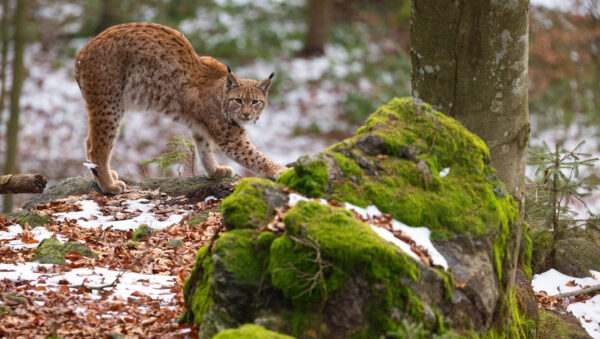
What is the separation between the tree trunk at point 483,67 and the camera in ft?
14.3

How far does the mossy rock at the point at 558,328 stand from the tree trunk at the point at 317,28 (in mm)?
11311

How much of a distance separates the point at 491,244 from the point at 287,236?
54.6 inches

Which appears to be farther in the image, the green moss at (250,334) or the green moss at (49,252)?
the green moss at (49,252)

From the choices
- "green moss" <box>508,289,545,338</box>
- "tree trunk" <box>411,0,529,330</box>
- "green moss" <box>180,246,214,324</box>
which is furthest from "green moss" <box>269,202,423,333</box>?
"tree trunk" <box>411,0,529,330</box>

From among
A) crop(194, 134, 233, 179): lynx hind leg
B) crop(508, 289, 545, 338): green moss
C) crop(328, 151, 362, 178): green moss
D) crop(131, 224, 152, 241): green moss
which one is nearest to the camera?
crop(328, 151, 362, 178): green moss

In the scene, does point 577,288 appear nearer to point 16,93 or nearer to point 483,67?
point 483,67

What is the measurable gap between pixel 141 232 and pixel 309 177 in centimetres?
270

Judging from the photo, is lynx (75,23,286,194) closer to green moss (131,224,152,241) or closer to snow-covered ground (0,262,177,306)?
green moss (131,224,152,241)

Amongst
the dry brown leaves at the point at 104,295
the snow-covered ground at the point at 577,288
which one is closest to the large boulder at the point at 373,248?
the dry brown leaves at the point at 104,295

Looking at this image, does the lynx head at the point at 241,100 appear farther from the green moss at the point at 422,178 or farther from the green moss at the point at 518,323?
the green moss at the point at 518,323

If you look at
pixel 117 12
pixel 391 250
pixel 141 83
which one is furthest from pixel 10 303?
pixel 117 12

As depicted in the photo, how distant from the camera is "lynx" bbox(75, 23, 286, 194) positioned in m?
6.72

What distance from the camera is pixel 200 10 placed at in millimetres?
16359

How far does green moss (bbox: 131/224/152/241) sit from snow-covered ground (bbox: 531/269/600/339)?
12.6 ft
